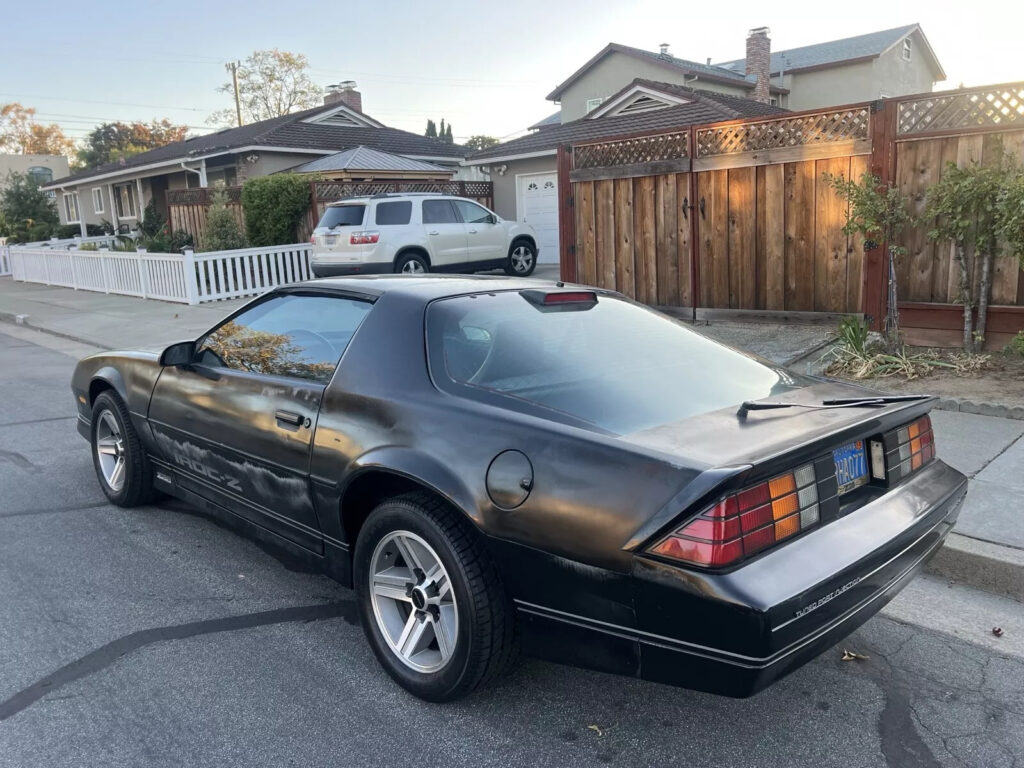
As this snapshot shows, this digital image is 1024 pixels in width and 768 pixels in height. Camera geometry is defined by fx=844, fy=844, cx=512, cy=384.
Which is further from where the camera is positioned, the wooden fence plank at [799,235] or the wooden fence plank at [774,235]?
the wooden fence plank at [774,235]

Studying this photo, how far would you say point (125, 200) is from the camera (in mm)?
32781

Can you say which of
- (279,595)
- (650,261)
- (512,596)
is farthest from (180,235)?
(512,596)

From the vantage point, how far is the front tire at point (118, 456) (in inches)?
193

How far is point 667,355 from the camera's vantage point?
359 centimetres

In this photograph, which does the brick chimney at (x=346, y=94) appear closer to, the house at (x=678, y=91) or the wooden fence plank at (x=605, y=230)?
the house at (x=678, y=91)

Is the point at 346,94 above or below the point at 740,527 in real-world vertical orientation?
above

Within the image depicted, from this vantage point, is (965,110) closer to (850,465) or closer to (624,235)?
(624,235)

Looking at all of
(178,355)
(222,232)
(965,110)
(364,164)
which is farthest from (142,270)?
(965,110)

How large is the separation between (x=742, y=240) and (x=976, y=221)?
282 cm

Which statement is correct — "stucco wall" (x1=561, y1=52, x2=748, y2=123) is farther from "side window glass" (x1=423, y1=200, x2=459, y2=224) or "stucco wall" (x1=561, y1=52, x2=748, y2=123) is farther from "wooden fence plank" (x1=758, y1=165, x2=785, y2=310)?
"wooden fence plank" (x1=758, y1=165, x2=785, y2=310)

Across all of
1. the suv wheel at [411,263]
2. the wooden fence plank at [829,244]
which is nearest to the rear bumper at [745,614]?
the wooden fence plank at [829,244]

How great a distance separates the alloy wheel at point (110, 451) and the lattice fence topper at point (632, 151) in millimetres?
7081

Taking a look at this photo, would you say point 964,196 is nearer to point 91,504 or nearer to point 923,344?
point 923,344

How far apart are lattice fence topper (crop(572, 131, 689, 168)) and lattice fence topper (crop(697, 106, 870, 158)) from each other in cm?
31
